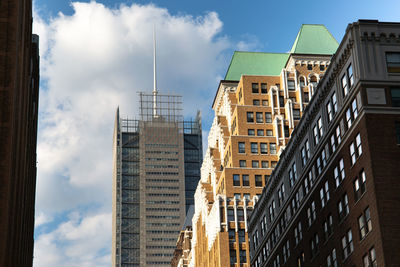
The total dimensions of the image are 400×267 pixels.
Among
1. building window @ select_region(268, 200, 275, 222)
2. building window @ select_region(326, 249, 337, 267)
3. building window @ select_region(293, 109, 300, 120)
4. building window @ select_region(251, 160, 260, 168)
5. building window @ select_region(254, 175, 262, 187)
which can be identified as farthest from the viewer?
building window @ select_region(293, 109, 300, 120)

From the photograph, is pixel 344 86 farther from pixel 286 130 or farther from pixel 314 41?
pixel 314 41

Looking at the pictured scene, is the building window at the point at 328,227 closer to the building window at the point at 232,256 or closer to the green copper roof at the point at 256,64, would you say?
the building window at the point at 232,256

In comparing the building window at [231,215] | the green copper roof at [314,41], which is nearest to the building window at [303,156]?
the building window at [231,215]

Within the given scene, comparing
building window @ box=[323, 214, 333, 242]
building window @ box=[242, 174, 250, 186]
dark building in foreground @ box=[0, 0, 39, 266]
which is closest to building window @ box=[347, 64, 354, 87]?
building window @ box=[323, 214, 333, 242]

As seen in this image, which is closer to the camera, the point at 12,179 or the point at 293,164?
the point at 12,179

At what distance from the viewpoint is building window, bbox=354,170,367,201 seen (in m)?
60.3

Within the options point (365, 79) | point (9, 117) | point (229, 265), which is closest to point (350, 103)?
point (365, 79)

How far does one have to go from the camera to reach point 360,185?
6091 cm

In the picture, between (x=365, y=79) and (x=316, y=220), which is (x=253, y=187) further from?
(x=365, y=79)

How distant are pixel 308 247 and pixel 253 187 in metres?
50.1

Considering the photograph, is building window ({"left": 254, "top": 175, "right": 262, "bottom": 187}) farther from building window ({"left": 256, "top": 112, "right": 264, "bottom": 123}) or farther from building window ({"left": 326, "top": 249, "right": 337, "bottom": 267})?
building window ({"left": 326, "top": 249, "right": 337, "bottom": 267})

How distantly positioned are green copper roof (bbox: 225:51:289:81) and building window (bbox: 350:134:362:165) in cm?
8278

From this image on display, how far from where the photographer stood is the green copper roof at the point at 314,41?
131875 millimetres

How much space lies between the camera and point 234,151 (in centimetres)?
12606
